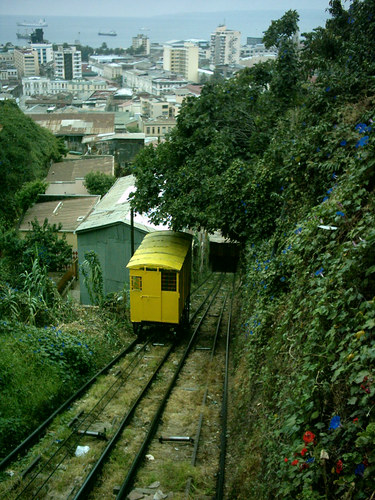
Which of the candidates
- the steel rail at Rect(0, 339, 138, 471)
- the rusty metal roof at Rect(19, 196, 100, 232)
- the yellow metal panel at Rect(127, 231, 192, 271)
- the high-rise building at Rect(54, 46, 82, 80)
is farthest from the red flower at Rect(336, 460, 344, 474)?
the high-rise building at Rect(54, 46, 82, 80)

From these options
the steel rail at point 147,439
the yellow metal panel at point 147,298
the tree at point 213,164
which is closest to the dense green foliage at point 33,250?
the tree at point 213,164

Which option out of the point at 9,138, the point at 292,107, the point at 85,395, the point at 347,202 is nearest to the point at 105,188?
the point at 9,138

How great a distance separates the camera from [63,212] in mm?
31344

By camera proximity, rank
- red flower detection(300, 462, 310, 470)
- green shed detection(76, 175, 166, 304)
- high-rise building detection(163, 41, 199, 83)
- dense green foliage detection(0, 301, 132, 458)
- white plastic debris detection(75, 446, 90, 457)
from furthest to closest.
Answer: high-rise building detection(163, 41, 199, 83)
green shed detection(76, 175, 166, 304)
dense green foliage detection(0, 301, 132, 458)
white plastic debris detection(75, 446, 90, 457)
red flower detection(300, 462, 310, 470)

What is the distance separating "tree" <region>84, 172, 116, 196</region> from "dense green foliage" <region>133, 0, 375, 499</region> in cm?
2118

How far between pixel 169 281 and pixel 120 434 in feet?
15.8

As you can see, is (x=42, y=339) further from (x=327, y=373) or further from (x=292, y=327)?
(x=327, y=373)

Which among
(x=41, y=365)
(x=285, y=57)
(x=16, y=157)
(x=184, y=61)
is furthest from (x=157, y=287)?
(x=184, y=61)

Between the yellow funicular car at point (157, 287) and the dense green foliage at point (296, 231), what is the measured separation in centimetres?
172

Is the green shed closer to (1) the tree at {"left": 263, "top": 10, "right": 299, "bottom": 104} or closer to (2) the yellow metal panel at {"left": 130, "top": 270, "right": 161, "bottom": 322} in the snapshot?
(2) the yellow metal panel at {"left": 130, "top": 270, "right": 161, "bottom": 322}

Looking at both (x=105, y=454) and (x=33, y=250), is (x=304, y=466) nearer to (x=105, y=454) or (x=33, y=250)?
(x=105, y=454)

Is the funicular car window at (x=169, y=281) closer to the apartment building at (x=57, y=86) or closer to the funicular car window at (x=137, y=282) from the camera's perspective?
the funicular car window at (x=137, y=282)

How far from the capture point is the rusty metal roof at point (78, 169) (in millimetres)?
42750

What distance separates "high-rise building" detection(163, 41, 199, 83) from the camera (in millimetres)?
178625
